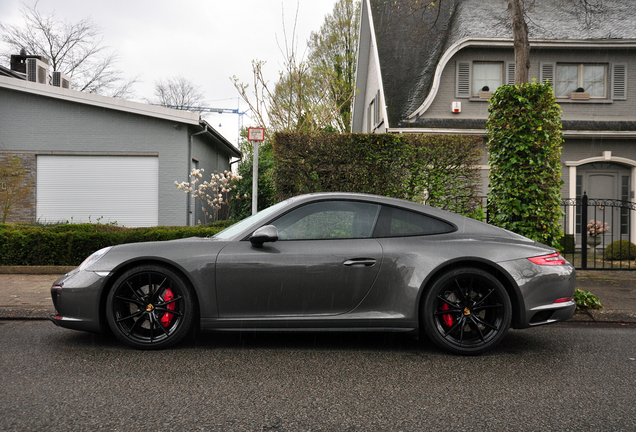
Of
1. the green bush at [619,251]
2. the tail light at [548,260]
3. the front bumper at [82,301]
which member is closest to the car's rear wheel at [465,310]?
the tail light at [548,260]

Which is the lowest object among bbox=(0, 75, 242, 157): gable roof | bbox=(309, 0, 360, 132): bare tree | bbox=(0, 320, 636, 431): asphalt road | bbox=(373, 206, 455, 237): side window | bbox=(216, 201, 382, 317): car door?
bbox=(0, 320, 636, 431): asphalt road

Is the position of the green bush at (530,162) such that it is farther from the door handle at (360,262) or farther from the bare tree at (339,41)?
the bare tree at (339,41)

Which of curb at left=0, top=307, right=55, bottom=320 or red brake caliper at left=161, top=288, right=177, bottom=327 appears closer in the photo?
red brake caliper at left=161, top=288, right=177, bottom=327

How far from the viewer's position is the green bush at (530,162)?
6805 mm

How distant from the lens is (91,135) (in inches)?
606

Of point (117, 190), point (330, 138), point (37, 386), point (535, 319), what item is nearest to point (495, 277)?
point (535, 319)

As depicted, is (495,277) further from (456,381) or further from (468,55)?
(468,55)

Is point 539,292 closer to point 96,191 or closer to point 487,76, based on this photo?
point 487,76

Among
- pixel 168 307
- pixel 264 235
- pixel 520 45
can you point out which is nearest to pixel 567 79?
pixel 520 45

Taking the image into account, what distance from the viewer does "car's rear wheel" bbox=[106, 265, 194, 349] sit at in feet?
14.5

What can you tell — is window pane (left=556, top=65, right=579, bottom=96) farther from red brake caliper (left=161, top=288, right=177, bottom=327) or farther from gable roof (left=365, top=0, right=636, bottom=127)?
red brake caliper (left=161, top=288, right=177, bottom=327)

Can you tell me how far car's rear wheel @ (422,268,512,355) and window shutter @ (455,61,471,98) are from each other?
1173cm

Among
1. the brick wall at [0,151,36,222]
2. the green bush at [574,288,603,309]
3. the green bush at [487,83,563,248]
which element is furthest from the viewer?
the brick wall at [0,151,36,222]

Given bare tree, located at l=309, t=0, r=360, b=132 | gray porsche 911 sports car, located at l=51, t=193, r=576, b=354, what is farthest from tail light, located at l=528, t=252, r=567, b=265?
bare tree, located at l=309, t=0, r=360, b=132
